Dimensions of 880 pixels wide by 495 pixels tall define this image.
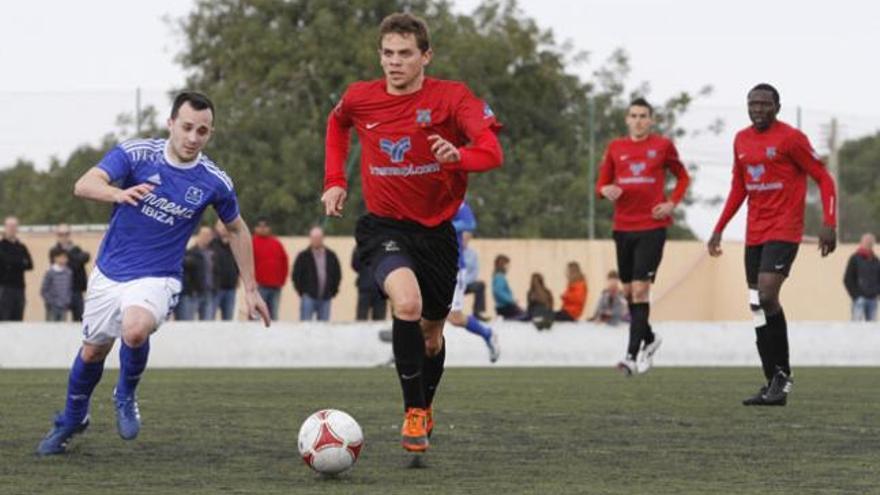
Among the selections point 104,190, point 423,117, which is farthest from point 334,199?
point 104,190

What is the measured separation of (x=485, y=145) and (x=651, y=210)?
815 cm

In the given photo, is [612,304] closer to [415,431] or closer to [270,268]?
[270,268]

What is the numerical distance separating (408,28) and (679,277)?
25170mm

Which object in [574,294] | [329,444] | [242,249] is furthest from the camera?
[574,294]

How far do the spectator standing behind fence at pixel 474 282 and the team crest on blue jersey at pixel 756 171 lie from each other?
21.5 feet

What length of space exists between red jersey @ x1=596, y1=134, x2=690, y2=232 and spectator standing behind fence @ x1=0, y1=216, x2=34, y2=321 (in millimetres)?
9631

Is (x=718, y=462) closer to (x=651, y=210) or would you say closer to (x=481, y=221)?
(x=651, y=210)

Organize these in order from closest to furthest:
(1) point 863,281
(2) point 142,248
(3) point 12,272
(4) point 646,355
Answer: (2) point 142,248 → (4) point 646,355 → (3) point 12,272 → (1) point 863,281

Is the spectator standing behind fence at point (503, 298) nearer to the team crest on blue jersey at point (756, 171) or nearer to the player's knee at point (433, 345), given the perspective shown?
the team crest on blue jersey at point (756, 171)

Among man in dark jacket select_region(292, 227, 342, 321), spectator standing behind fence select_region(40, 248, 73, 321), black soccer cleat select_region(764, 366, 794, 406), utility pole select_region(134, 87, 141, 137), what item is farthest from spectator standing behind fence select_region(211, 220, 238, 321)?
black soccer cleat select_region(764, 366, 794, 406)

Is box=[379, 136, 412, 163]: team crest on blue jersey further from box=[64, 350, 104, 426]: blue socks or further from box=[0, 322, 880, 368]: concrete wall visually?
box=[0, 322, 880, 368]: concrete wall

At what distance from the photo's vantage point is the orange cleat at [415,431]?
27.9 ft

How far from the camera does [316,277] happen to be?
80.4 ft

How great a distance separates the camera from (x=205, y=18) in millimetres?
44219
